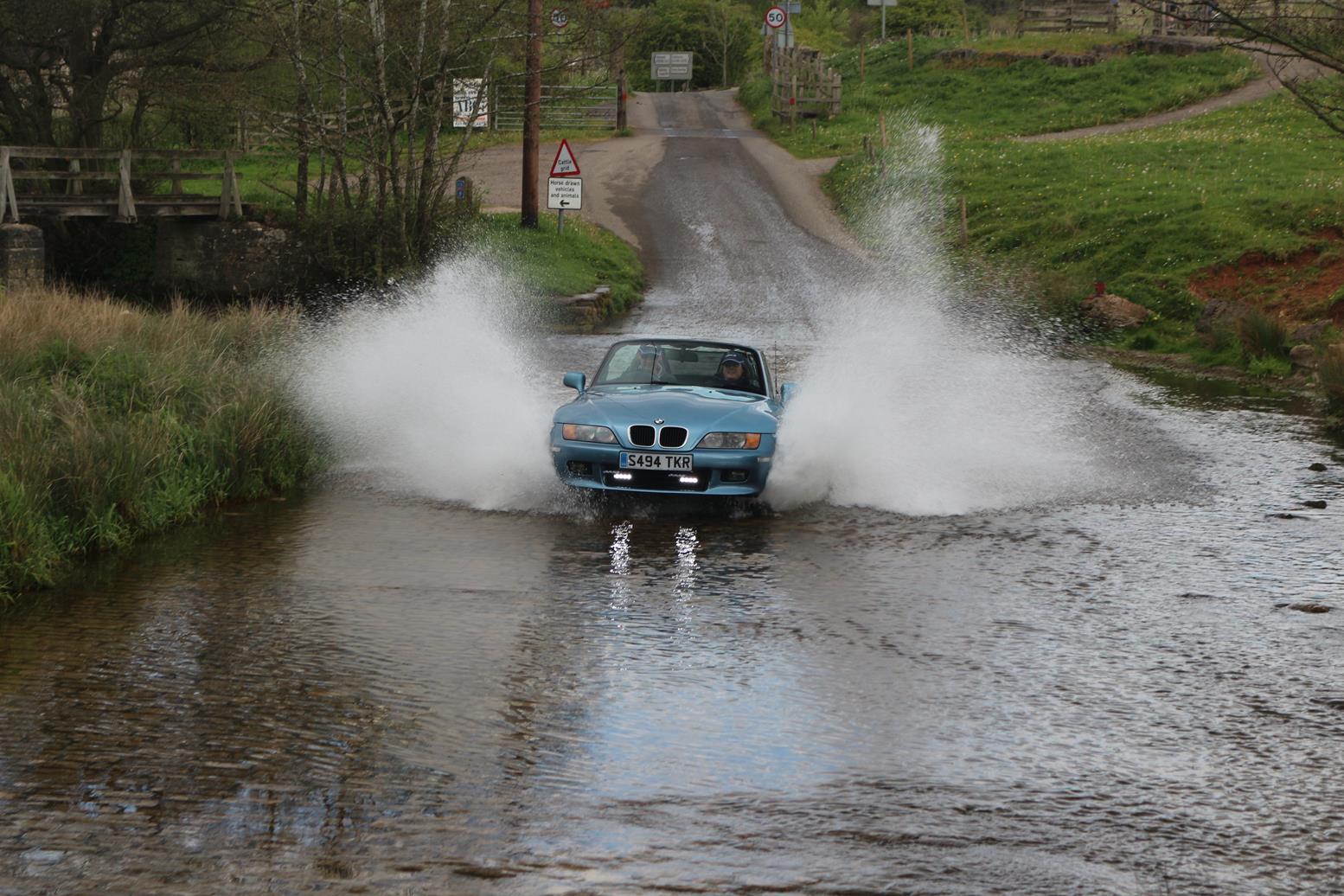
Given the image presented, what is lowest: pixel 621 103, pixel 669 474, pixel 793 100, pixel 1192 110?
→ pixel 669 474

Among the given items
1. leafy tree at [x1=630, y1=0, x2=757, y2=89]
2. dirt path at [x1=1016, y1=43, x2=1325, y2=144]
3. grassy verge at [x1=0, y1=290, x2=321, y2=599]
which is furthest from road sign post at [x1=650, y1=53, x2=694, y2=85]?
grassy verge at [x1=0, y1=290, x2=321, y2=599]

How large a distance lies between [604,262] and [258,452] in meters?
20.8

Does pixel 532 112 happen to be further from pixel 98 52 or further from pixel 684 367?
pixel 684 367

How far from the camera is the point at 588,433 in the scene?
11438 millimetres

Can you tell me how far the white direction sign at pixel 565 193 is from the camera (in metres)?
32.9

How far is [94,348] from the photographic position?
13.6m

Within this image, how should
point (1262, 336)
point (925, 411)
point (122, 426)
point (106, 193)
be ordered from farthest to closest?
point (106, 193)
point (1262, 336)
point (925, 411)
point (122, 426)

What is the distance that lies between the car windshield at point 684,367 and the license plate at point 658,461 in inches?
56.1

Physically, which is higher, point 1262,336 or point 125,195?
point 125,195

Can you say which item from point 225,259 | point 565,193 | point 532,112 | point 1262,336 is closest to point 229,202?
point 225,259

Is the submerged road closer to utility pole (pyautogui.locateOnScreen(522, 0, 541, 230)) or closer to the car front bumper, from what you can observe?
the car front bumper

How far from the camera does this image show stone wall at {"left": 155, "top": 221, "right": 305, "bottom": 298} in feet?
103

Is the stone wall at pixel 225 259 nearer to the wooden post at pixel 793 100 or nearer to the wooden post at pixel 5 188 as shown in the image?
the wooden post at pixel 5 188

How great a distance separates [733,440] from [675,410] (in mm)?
525
